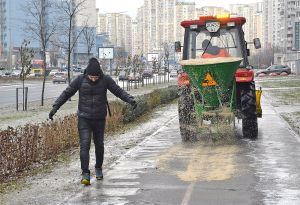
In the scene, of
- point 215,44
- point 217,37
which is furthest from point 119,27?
point 215,44

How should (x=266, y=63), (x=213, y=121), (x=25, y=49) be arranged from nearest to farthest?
(x=213, y=121) < (x=25, y=49) < (x=266, y=63)

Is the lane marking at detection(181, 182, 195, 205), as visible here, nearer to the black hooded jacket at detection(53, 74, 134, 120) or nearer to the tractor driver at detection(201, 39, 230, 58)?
the black hooded jacket at detection(53, 74, 134, 120)

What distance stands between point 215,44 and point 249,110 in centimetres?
201

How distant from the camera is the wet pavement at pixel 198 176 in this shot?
755cm

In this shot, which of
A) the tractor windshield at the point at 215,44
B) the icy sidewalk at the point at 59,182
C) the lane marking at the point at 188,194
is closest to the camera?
the lane marking at the point at 188,194

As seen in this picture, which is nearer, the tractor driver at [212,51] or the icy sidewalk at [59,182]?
the icy sidewalk at [59,182]

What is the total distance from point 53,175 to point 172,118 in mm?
10975

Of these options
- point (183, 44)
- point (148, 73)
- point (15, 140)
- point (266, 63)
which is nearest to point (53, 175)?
point (15, 140)

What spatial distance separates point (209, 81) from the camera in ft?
41.5

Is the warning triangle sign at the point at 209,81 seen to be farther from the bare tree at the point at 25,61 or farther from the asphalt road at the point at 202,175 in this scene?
the bare tree at the point at 25,61

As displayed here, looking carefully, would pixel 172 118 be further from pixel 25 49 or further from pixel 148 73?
pixel 148 73

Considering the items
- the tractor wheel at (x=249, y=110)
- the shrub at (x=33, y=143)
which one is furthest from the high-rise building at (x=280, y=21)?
the shrub at (x=33, y=143)

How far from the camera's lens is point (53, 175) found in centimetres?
954

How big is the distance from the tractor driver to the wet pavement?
87.7 inches
